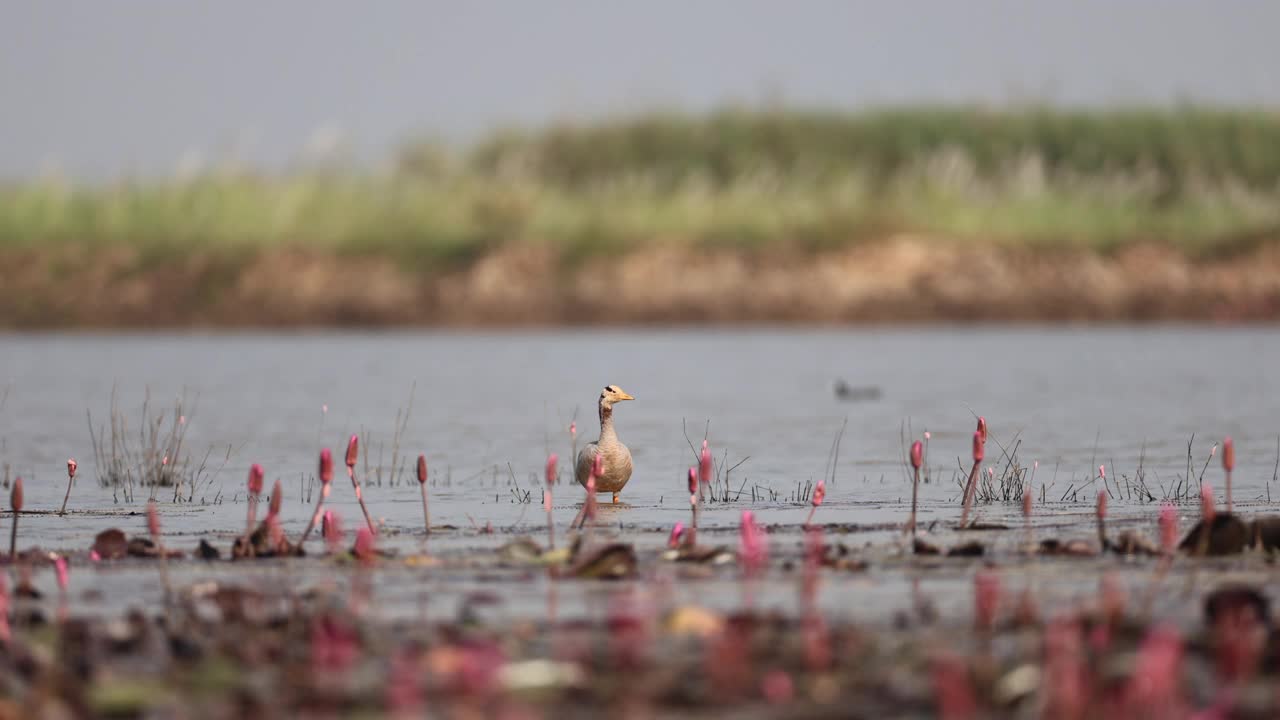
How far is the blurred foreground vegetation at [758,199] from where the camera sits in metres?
38.6

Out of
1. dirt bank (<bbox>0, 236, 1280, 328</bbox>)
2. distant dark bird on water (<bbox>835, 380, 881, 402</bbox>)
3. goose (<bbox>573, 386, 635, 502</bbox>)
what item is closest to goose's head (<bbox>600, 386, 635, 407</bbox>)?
goose (<bbox>573, 386, 635, 502</bbox>)

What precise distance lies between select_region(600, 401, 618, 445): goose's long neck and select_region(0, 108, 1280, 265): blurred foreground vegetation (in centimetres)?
2560

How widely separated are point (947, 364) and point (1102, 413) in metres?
8.06

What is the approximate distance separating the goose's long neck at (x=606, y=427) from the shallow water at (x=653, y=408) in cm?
37

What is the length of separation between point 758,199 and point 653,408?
20.5 metres

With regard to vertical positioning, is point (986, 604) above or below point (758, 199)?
below

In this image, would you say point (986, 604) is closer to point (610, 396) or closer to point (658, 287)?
point (610, 396)

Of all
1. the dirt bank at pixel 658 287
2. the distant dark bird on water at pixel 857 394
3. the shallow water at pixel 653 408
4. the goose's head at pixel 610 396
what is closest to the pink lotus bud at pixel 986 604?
the shallow water at pixel 653 408

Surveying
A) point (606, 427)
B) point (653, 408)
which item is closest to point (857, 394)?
point (653, 408)

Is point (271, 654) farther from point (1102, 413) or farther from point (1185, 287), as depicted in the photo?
point (1185, 287)

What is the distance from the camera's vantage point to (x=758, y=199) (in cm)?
4044

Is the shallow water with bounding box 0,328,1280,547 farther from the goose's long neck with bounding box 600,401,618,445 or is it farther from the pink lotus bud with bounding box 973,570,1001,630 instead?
the pink lotus bud with bounding box 973,570,1001,630

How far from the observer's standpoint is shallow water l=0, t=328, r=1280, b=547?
12352 mm

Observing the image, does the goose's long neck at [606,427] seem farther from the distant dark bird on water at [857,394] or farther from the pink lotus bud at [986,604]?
the distant dark bird on water at [857,394]
